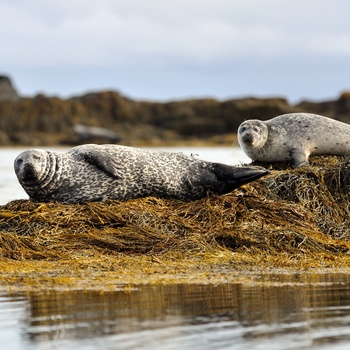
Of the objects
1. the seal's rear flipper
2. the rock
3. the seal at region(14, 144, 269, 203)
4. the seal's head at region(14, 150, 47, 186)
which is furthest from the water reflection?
the rock

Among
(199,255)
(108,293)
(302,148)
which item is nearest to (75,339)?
(108,293)

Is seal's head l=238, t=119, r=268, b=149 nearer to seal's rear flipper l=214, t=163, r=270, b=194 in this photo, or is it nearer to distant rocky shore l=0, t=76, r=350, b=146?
seal's rear flipper l=214, t=163, r=270, b=194

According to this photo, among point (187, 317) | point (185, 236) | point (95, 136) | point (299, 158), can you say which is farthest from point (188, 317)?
point (95, 136)

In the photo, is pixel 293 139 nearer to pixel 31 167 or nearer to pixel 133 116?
pixel 31 167

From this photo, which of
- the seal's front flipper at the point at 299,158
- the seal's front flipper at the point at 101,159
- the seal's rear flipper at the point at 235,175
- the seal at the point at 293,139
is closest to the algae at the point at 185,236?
the seal's rear flipper at the point at 235,175

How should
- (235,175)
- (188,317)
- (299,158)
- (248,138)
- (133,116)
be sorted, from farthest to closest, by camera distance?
(133,116)
(248,138)
(299,158)
(235,175)
(188,317)

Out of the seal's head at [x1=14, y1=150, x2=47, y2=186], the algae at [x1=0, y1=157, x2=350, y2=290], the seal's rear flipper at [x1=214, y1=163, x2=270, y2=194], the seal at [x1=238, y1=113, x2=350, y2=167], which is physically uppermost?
the seal at [x1=238, y1=113, x2=350, y2=167]

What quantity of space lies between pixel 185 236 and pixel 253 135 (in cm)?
283

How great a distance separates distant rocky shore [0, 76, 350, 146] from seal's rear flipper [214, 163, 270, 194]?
135 ft

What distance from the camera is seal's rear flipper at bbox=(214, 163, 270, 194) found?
1003 centimetres

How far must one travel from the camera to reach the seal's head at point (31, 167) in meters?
9.76

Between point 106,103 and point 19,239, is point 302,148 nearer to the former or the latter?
point 19,239

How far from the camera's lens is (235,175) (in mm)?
10094

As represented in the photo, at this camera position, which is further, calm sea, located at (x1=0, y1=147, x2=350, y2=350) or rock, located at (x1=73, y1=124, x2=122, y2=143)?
rock, located at (x1=73, y1=124, x2=122, y2=143)
